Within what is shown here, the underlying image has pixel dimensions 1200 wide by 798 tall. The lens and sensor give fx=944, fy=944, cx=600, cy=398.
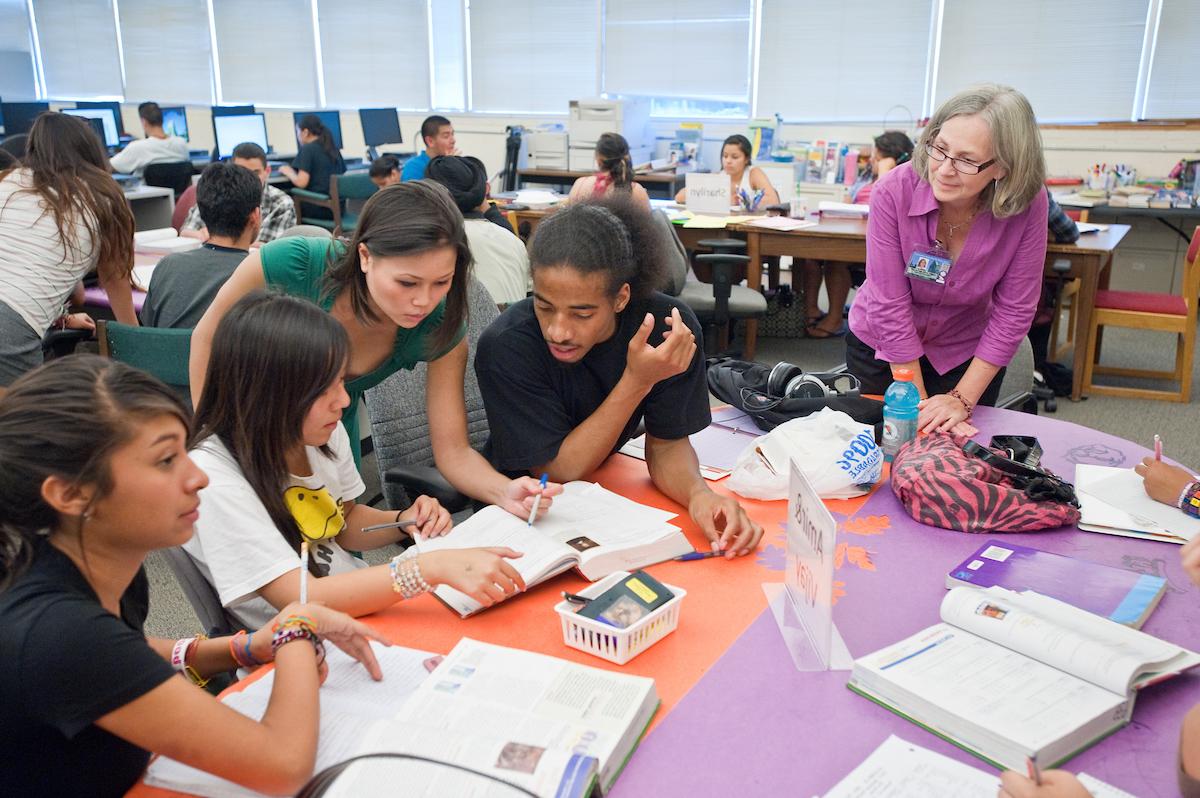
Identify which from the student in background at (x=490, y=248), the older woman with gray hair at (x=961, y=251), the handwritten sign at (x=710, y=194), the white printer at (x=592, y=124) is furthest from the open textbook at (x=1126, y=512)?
the white printer at (x=592, y=124)

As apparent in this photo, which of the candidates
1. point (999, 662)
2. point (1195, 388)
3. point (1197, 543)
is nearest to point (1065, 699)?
point (999, 662)

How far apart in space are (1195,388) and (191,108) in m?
9.29

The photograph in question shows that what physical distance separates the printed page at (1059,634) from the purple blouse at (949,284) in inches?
36.5

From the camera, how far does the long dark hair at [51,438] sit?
0.97 m

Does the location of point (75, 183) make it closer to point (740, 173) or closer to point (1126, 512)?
point (1126, 512)

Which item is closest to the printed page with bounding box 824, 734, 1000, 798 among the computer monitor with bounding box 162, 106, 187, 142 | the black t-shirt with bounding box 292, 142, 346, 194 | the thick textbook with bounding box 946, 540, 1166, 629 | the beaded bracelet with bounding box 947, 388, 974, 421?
the thick textbook with bounding box 946, 540, 1166, 629

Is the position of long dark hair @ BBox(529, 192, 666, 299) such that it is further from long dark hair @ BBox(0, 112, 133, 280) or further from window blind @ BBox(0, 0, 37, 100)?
window blind @ BBox(0, 0, 37, 100)

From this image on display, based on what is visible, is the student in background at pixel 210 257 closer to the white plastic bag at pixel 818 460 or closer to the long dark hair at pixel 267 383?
the long dark hair at pixel 267 383

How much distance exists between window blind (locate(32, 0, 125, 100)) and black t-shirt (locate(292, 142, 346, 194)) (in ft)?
15.5

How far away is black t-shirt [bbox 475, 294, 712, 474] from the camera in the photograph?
175cm

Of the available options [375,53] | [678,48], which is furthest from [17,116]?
[678,48]

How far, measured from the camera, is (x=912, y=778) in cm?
98

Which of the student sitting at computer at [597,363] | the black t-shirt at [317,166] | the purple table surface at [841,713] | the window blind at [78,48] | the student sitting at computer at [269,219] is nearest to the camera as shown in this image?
the purple table surface at [841,713]

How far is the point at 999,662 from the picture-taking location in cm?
116
